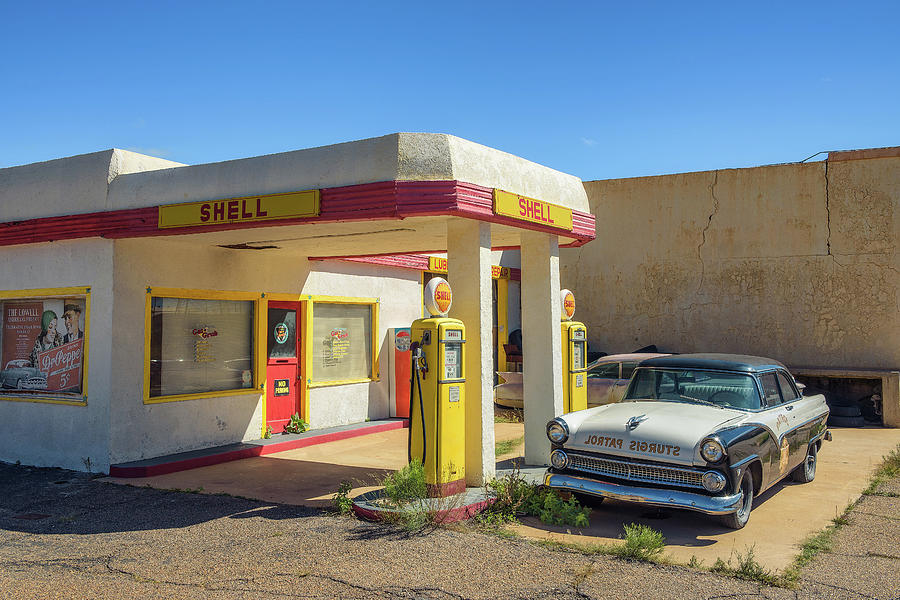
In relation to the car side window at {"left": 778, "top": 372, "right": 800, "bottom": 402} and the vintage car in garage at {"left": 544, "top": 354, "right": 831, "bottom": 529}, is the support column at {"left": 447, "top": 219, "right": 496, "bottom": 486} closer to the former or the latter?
the vintage car in garage at {"left": 544, "top": 354, "right": 831, "bottom": 529}

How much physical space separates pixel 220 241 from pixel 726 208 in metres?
10.1

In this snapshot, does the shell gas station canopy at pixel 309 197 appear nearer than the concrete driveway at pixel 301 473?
Yes

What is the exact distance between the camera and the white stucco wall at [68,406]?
8789 millimetres

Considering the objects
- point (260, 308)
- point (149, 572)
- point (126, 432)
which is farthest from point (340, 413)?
point (149, 572)

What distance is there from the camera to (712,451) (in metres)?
5.89

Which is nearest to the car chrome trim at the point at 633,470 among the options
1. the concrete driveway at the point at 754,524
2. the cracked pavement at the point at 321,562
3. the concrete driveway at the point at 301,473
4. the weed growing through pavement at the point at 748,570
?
the concrete driveway at the point at 754,524

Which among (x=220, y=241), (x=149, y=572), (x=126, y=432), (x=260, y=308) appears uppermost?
(x=220, y=241)

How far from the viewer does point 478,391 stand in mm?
7477

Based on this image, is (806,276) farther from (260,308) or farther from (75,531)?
(75,531)

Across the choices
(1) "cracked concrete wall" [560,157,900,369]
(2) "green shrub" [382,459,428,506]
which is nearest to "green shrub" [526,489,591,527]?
(2) "green shrub" [382,459,428,506]

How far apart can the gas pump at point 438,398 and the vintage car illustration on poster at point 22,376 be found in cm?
533

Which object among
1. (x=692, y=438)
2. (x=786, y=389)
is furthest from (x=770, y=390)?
(x=692, y=438)

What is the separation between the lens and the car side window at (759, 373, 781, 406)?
23.7ft

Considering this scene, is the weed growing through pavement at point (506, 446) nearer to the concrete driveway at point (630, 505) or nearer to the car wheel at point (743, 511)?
the concrete driveway at point (630, 505)
